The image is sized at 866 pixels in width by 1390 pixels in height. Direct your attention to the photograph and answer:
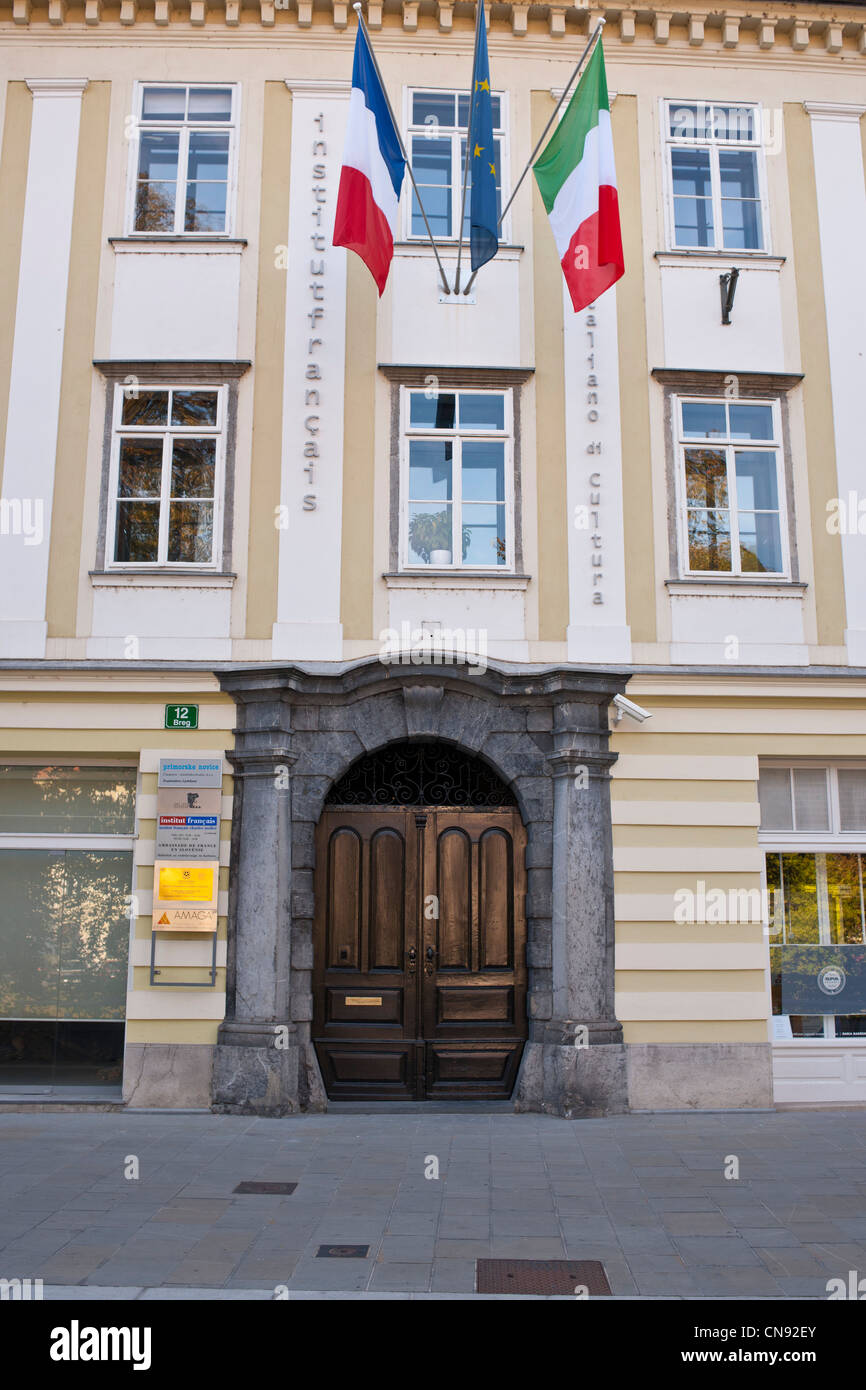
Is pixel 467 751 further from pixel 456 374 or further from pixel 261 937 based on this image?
pixel 456 374

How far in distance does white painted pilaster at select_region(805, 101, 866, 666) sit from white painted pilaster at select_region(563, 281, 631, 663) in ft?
7.45

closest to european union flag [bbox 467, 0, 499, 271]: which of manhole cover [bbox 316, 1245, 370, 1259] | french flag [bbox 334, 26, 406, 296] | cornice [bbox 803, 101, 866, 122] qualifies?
french flag [bbox 334, 26, 406, 296]

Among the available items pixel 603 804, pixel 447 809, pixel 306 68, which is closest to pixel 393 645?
pixel 447 809

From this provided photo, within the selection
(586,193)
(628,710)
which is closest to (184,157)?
(586,193)

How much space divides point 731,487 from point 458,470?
2.77m

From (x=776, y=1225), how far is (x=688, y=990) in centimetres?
372

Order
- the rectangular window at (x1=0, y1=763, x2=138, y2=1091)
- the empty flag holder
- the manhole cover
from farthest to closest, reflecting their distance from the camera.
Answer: the rectangular window at (x1=0, y1=763, x2=138, y2=1091)
the empty flag holder
the manhole cover

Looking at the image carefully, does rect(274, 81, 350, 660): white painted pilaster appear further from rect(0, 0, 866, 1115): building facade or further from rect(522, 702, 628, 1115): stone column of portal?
rect(522, 702, 628, 1115): stone column of portal

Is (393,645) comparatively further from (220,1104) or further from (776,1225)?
(776,1225)

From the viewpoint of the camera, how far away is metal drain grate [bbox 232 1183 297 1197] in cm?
728

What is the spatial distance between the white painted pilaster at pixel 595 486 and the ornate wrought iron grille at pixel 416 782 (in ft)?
4.94

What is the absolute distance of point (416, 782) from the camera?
10.9 metres

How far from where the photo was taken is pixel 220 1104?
9859 millimetres

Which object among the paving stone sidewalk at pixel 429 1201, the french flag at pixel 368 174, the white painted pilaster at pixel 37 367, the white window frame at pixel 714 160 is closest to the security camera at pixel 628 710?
the paving stone sidewalk at pixel 429 1201
